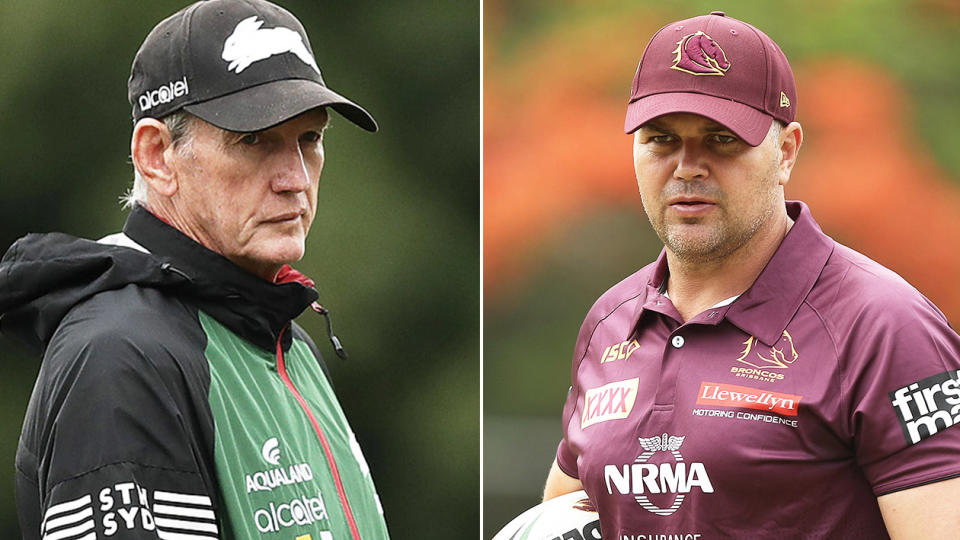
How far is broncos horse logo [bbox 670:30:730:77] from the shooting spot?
2.00 meters

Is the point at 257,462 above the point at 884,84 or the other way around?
the other way around

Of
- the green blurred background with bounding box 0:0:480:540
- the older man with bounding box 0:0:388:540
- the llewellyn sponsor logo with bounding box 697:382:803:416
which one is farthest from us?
the green blurred background with bounding box 0:0:480:540

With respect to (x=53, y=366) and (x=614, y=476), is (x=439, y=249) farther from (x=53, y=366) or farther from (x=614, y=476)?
(x=53, y=366)

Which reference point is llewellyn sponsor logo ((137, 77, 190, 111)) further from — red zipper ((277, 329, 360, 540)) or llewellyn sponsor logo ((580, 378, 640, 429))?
llewellyn sponsor logo ((580, 378, 640, 429))

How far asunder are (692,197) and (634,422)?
38 cm

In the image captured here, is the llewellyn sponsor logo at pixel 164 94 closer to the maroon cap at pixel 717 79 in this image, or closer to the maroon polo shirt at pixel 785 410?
the maroon cap at pixel 717 79

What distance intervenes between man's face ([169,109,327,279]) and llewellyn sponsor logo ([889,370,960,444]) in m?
0.89

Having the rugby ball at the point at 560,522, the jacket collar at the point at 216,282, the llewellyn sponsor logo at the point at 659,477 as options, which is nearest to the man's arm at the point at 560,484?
the rugby ball at the point at 560,522

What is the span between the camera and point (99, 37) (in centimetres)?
277

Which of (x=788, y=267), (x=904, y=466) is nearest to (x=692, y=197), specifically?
(x=788, y=267)

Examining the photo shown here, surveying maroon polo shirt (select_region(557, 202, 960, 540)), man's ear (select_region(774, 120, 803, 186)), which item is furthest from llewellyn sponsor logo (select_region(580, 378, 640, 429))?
man's ear (select_region(774, 120, 803, 186))

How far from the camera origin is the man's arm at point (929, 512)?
1.70 m

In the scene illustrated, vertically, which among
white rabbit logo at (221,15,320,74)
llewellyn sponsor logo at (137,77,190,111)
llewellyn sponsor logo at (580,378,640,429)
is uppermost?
white rabbit logo at (221,15,320,74)

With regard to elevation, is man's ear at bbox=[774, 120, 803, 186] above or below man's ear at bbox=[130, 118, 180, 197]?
below
